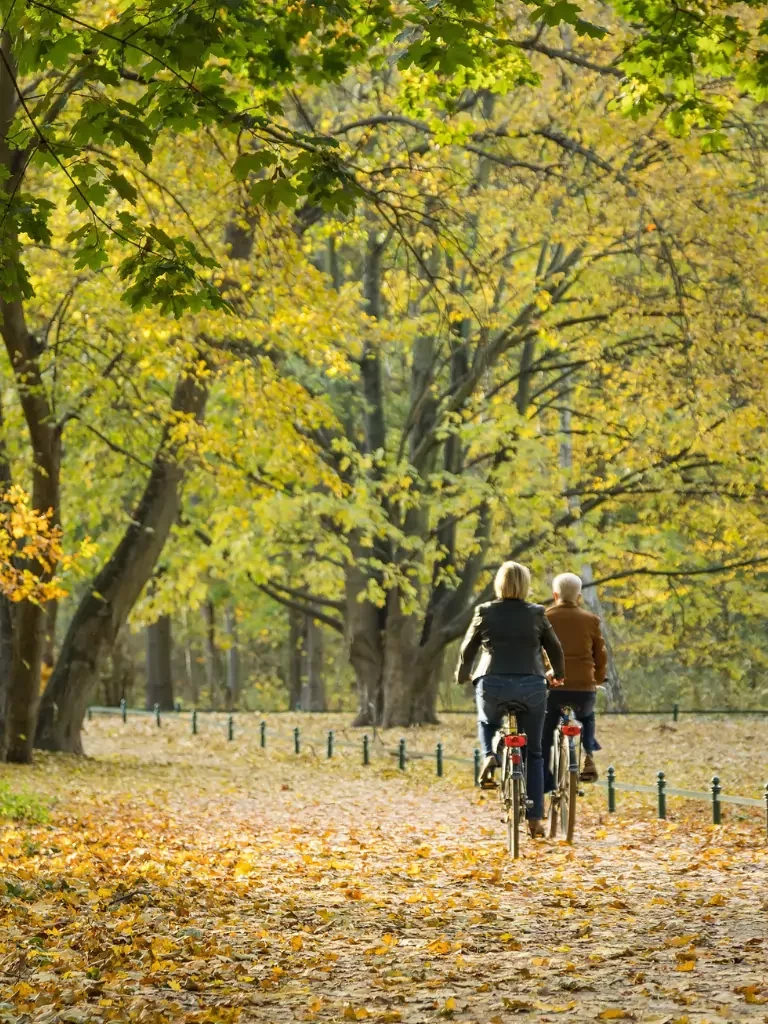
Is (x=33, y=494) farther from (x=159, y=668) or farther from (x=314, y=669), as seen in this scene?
(x=314, y=669)

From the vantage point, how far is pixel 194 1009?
5762mm

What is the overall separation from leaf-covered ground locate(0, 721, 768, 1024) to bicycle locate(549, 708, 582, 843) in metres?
0.30

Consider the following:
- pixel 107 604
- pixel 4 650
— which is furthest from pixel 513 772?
pixel 4 650

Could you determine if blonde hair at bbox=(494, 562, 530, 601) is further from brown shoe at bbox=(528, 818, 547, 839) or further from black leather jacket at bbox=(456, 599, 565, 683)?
brown shoe at bbox=(528, 818, 547, 839)

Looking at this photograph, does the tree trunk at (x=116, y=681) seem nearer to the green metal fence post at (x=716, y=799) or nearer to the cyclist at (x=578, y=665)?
the green metal fence post at (x=716, y=799)

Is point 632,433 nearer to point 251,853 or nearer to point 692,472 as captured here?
point 692,472

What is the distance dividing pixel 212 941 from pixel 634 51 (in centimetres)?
570

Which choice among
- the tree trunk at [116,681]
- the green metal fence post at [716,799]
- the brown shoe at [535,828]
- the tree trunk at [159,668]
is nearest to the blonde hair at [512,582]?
the brown shoe at [535,828]

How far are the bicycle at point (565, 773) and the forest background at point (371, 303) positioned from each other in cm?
367

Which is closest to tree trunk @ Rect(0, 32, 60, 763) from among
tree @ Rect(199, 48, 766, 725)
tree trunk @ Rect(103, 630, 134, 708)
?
tree @ Rect(199, 48, 766, 725)

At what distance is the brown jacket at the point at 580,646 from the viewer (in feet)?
35.0

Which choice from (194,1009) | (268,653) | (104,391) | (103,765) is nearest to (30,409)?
(104,391)

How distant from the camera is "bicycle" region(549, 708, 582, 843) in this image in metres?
10.5

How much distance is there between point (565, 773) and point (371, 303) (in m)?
15.5
